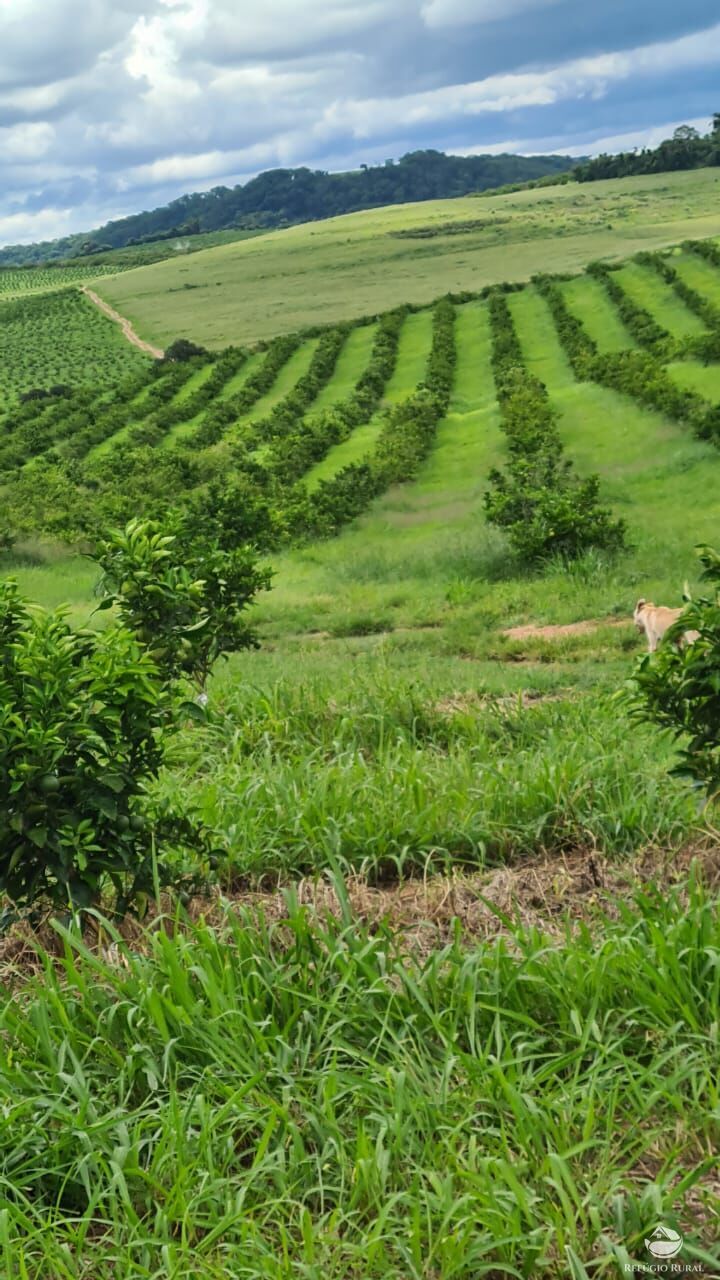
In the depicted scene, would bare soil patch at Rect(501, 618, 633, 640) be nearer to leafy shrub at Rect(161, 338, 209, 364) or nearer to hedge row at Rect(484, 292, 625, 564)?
hedge row at Rect(484, 292, 625, 564)

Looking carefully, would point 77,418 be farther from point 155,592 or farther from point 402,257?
point 155,592

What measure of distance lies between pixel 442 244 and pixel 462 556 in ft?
252

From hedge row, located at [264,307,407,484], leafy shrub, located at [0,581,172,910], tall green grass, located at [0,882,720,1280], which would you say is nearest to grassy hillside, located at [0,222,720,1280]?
tall green grass, located at [0,882,720,1280]

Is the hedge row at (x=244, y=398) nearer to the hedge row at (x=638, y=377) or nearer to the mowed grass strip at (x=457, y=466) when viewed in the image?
the mowed grass strip at (x=457, y=466)

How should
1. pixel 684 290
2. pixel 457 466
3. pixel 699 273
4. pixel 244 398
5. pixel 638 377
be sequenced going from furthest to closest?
1. pixel 699 273
2. pixel 244 398
3. pixel 684 290
4. pixel 638 377
5. pixel 457 466

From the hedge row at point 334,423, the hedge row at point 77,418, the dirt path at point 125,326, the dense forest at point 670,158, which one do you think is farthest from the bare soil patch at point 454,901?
the dense forest at point 670,158

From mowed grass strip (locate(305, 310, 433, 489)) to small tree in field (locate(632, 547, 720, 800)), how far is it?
87.0ft

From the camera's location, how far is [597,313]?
159 feet

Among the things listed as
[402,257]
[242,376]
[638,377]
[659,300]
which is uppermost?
[402,257]

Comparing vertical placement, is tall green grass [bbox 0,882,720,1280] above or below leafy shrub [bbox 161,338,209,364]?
below

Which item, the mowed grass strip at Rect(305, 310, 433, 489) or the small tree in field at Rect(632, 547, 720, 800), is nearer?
the small tree in field at Rect(632, 547, 720, 800)

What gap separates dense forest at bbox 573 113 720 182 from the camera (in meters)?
108

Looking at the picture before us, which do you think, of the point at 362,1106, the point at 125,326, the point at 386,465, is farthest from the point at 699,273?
the point at 362,1106

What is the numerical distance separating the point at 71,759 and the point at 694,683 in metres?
2.29
